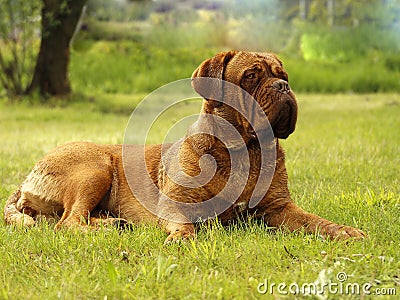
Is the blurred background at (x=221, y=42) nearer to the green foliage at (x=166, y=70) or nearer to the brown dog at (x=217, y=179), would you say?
the green foliage at (x=166, y=70)

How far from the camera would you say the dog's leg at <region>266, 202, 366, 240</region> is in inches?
156

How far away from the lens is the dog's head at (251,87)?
13.4ft

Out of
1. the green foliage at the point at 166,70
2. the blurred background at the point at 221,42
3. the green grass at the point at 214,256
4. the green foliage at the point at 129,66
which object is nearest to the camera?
the green grass at the point at 214,256

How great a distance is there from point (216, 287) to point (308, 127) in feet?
27.7

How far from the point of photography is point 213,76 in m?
4.33

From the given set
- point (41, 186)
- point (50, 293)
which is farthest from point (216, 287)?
point (41, 186)

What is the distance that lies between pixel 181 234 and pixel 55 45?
1105cm

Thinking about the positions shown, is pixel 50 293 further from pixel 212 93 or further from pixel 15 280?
pixel 212 93

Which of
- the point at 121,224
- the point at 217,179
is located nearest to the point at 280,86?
the point at 217,179

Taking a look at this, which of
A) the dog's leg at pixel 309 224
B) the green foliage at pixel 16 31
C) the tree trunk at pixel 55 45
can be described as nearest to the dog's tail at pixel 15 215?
the dog's leg at pixel 309 224

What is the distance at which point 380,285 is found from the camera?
318 cm

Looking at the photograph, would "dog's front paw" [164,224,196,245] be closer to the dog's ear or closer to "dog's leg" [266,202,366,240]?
"dog's leg" [266,202,366,240]

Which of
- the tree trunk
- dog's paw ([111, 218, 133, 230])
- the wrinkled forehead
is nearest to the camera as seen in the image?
the wrinkled forehead

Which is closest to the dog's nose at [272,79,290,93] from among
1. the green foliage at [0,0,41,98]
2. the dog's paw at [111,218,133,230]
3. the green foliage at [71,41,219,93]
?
the dog's paw at [111,218,133,230]
